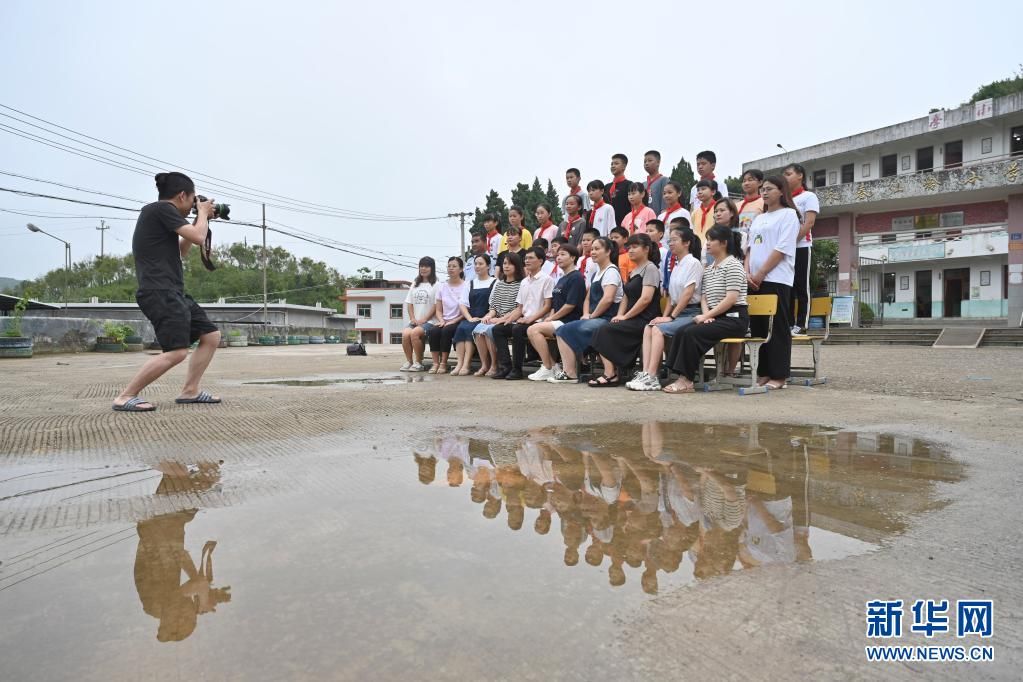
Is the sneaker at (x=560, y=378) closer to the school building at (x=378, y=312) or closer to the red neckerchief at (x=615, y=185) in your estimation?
the red neckerchief at (x=615, y=185)

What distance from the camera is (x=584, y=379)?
6816 mm

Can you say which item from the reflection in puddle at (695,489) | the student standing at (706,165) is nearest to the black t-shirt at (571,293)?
the student standing at (706,165)

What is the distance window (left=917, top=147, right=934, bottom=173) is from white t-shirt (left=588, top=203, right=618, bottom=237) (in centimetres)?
2634

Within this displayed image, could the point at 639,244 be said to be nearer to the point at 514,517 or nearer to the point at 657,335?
the point at 657,335

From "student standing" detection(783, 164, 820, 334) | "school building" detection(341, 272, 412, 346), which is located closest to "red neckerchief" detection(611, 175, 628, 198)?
"student standing" detection(783, 164, 820, 334)

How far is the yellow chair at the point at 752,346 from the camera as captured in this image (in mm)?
5445

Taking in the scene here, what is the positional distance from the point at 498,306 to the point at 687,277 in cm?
252

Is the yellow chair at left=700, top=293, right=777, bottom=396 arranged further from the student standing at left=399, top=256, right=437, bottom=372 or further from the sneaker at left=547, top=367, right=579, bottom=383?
the student standing at left=399, top=256, right=437, bottom=372

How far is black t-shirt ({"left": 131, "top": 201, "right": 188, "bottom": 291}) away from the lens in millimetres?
4699

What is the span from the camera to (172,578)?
163 centimetres

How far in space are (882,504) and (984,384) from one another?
5.07 metres

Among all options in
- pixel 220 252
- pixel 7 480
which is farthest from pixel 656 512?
pixel 220 252

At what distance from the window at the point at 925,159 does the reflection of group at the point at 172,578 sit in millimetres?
32800

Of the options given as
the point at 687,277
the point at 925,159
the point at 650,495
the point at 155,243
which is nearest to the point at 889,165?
the point at 925,159
